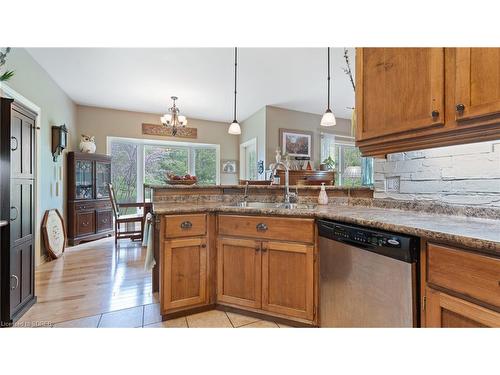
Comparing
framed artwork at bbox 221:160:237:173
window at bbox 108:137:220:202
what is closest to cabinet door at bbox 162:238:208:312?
window at bbox 108:137:220:202

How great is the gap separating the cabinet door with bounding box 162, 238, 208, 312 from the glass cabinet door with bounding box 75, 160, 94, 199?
3609 millimetres

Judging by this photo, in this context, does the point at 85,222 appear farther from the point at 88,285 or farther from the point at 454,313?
the point at 454,313

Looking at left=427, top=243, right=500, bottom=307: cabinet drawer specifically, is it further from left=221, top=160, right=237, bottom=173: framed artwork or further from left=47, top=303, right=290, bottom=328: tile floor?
left=221, top=160, right=237, bottom=173: framed artwork

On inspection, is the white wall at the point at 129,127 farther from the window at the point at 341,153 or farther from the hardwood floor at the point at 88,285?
the hardwood floor at the point at 88,285

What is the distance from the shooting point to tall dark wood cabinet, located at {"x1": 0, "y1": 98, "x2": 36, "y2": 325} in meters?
1.75

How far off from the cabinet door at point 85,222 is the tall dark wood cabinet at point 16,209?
2.39m

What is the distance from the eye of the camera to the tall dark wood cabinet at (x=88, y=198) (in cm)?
427

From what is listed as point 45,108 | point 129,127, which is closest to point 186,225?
point 45,108

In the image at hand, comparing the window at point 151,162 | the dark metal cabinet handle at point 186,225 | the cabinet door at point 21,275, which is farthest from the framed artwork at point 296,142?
the cabinet door at point 21,275

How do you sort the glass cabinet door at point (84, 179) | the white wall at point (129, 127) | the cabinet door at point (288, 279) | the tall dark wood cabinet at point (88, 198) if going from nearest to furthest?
the cabinet door at point (288, 279) → the tall dark wood cabinet at point (88, 198) → the glass cabinet door at point (84, 179) → the white wall at point (129, 127)

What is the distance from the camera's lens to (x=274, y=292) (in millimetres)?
1751

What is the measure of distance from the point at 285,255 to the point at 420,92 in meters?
1.26
